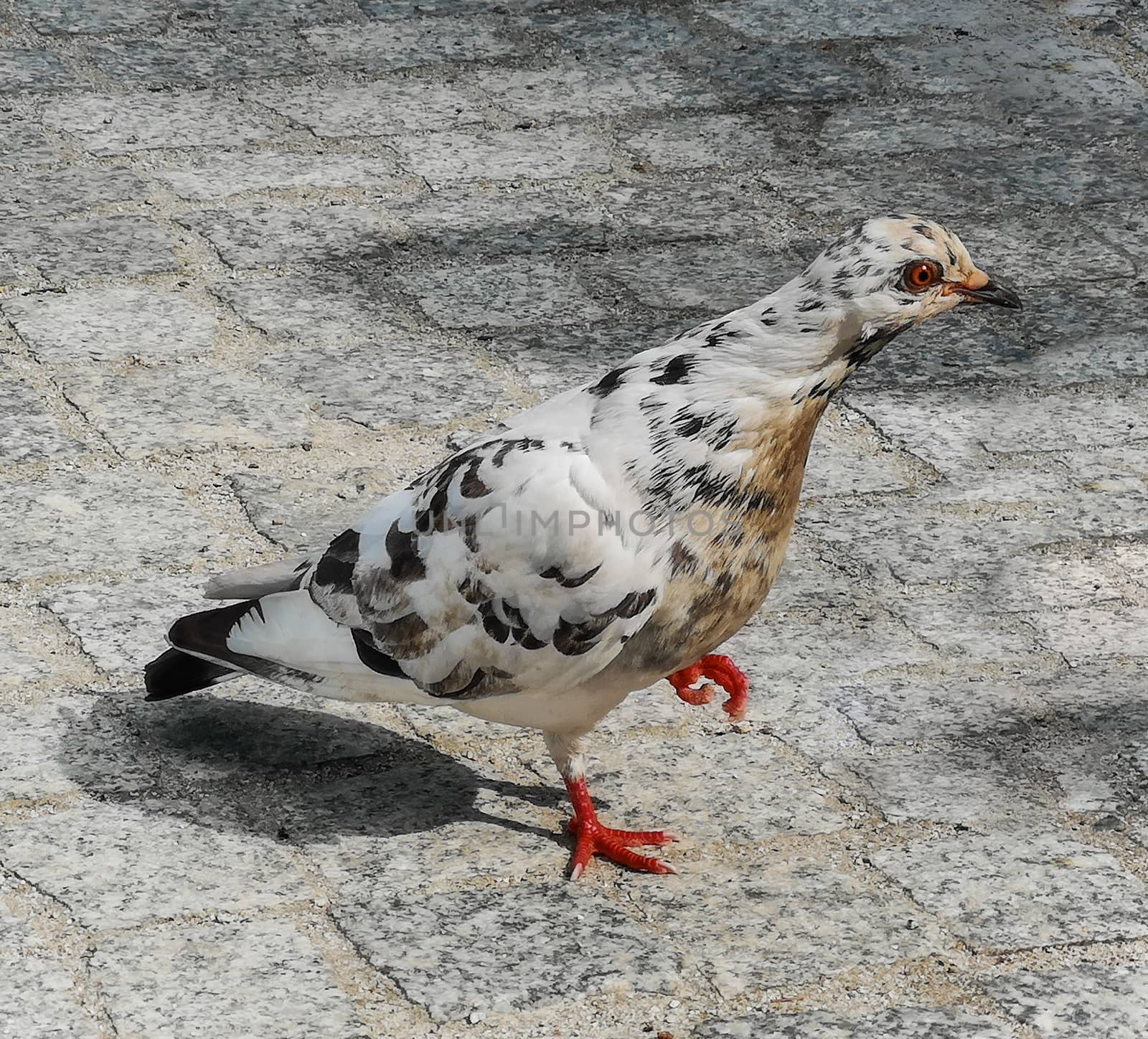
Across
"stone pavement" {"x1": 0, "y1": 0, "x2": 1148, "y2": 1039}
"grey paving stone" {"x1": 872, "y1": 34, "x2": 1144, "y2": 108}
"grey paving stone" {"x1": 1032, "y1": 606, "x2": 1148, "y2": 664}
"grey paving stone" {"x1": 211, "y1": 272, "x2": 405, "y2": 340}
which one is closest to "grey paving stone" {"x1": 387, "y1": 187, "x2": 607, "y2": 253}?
"stone pavement" {"x1": 0, "y1": 0, "x2": 1148, "y2": 1039}

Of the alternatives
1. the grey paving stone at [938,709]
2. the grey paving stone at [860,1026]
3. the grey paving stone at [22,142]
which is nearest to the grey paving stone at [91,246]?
the grey paving stone at [22,142]

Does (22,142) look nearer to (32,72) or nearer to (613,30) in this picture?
(32,72)

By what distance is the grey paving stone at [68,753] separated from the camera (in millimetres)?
3990

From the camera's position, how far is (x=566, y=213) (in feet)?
22.7

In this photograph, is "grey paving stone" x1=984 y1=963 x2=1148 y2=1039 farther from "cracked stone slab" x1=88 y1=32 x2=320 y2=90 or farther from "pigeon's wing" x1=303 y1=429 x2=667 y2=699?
"cracked stone slab" x1=88 y1=32 x2=320 y2=90

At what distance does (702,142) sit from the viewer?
757 cm

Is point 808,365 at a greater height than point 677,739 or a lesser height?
greater

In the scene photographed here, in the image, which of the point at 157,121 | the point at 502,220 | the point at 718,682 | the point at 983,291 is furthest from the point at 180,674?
the point at 157,121

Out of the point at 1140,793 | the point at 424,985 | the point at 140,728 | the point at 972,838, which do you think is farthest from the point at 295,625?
the point at 1140,793

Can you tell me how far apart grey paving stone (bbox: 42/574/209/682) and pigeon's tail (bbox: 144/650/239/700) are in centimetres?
39

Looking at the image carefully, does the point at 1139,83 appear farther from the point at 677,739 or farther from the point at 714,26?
the point at 677,739

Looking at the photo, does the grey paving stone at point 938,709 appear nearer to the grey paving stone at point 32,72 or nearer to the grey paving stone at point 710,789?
the grey paving stone at point 710,789

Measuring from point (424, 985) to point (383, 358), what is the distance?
2822 millimetres

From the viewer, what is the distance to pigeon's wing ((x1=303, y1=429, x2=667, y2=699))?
353 centimetres
